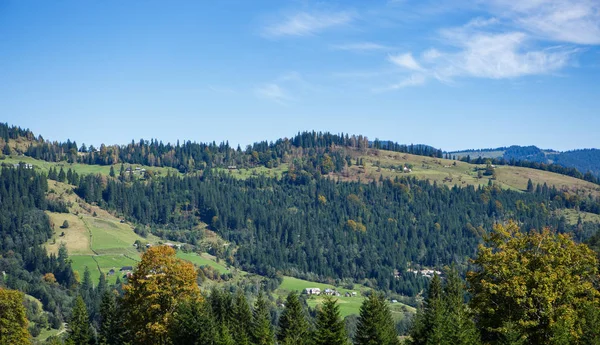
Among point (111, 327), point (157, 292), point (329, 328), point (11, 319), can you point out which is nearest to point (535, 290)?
point (329, 328)

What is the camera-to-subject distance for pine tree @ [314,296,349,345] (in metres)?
55.6

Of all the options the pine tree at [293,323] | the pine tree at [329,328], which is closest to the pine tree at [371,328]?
the pine tree at [329,328]

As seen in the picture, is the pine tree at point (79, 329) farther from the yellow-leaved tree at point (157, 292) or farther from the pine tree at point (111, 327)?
the yellow-leaved tree at point (157, 292)

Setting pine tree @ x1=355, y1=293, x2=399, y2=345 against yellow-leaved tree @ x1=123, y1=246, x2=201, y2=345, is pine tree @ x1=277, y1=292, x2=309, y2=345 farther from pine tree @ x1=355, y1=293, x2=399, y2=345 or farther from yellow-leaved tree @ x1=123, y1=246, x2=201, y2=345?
yellow-leaved tree @ x1=123, y1=246, x2=201, y2=345

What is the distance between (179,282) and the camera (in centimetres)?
6438

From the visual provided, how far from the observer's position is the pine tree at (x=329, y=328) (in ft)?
182

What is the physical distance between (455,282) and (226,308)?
100 feet

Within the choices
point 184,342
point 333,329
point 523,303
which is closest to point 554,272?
point 523,303

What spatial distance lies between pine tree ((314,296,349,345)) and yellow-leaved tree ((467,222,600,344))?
1305 cm

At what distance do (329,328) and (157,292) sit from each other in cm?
2000

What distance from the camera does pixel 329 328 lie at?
56125 mm

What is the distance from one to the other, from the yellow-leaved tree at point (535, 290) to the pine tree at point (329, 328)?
13.1 meters

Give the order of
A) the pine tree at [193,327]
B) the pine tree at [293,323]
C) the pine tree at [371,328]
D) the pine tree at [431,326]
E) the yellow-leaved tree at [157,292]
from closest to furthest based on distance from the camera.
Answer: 1. the pine tree at [431,326]
2. the pine tree at [193,327]
3. the pine tree at [371,328]
4. the yellow-leaved tree at [157,292]
5. the pine tree at [293,323]

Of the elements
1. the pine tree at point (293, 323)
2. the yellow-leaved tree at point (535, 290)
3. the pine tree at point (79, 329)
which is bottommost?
the pine tree at point (79, 329)
